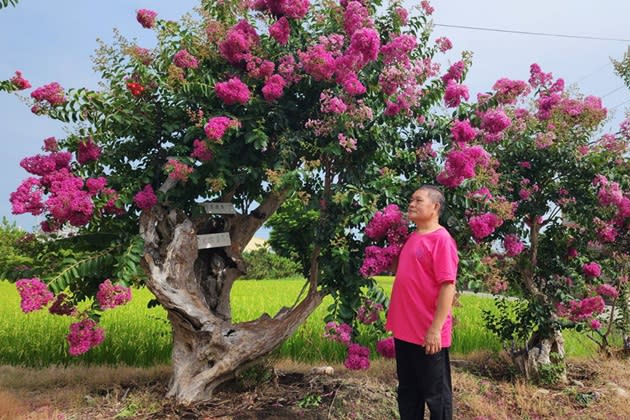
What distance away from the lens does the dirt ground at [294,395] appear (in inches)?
165

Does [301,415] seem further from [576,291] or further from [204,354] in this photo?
[576,291]

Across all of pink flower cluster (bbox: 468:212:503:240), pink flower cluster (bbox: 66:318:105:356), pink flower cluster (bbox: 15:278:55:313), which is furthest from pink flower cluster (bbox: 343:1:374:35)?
pink flower cluster (bbox: 66:318:105:356)

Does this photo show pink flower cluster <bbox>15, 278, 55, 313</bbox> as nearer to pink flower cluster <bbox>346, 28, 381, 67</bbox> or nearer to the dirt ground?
the dirt ground

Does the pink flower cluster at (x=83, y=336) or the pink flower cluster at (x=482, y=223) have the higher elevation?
the pink flower cluster at (x=482, y=223)

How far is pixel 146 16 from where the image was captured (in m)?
4.56

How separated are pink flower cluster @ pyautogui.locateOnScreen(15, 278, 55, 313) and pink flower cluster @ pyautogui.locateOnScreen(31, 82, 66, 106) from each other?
1409mm

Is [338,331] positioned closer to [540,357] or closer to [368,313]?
[368,313]

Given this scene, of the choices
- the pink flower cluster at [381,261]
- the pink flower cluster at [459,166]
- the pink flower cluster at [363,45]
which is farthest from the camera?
the pink flower cluster at [363,45]

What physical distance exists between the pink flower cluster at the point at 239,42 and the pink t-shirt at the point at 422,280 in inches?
81.1

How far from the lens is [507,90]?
14.6 ft

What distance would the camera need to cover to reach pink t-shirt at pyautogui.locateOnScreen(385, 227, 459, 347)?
2955mm

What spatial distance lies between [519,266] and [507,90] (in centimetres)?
200

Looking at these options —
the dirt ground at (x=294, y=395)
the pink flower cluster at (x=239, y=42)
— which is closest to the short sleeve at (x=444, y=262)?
the dirt ground at (x=294, y=395)

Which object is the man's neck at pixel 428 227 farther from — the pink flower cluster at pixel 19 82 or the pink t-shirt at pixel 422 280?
the pink flower cluster at pixel 19 82
